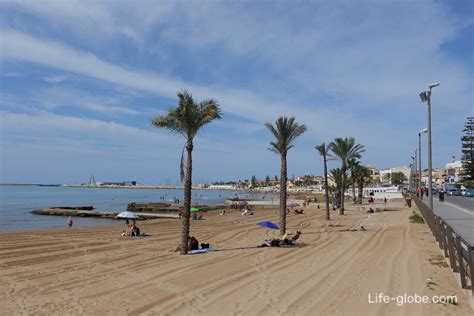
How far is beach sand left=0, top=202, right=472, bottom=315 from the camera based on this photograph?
827cm

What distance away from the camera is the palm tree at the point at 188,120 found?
645 inches

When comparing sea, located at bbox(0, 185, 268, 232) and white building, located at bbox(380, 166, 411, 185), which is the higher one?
white building, located at bbox(380, 166, 411, 185)

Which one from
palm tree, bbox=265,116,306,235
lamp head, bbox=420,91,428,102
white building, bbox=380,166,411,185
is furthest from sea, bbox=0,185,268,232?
white building, bbox=380,166,411,185

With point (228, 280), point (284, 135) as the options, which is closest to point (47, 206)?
point (284, 135)

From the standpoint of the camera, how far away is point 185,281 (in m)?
10.7

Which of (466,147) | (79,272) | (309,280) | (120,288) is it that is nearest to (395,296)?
(309,280)

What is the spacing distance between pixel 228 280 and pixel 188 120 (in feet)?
24.6

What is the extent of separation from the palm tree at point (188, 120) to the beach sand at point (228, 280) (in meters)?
2.95

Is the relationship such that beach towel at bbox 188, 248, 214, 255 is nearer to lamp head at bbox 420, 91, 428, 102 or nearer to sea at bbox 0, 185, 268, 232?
lamp head at bbox 420, 91, 428, 102

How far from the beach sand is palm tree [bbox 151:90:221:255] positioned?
9.67 ft

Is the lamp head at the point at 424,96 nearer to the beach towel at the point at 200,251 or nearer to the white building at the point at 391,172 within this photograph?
the beach towel at the point at 200,251

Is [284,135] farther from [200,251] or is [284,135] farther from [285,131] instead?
[200,251]

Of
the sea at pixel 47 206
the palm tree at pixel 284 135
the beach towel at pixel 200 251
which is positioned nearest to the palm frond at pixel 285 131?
the palm tree at pixel 284 135

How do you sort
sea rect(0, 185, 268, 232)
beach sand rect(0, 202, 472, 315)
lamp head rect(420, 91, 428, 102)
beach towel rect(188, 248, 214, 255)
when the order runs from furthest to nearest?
1. sea rect(0, 185, 268, 232)
2. lamp head rect(420, 91, 428, 102)
3. beach towel rect(188, 248, 214, 255)
4. beach sand rect(0, 202, 472, 315)
